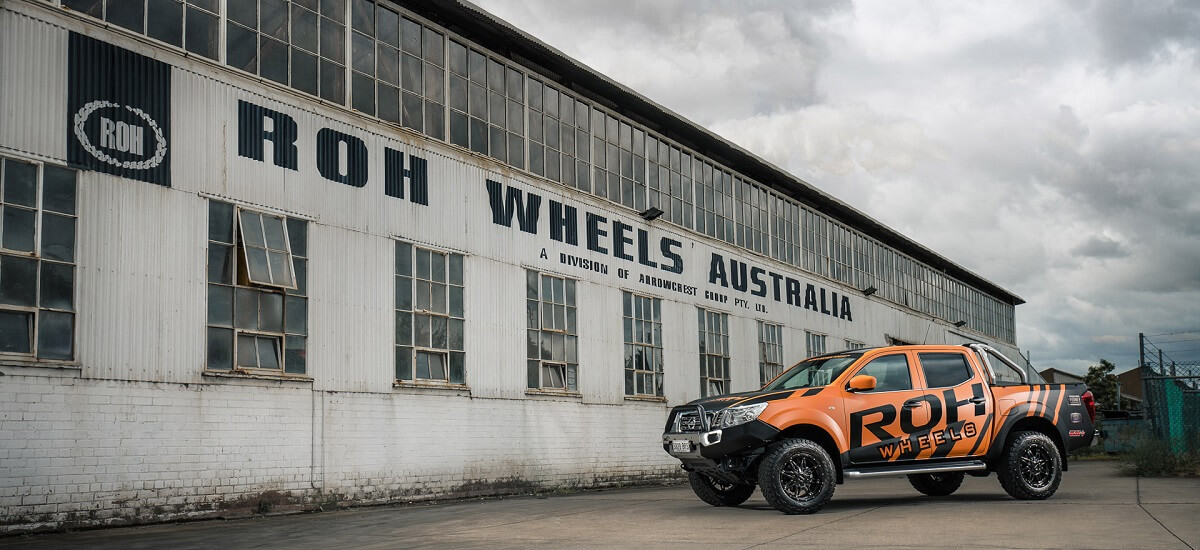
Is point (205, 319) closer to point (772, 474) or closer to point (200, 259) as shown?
point (200, 259)

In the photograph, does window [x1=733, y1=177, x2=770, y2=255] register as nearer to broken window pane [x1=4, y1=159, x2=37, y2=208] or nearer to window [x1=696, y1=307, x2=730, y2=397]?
window [x1=696, y1=307, x2=730, y2=397]

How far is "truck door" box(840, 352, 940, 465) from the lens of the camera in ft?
40.6

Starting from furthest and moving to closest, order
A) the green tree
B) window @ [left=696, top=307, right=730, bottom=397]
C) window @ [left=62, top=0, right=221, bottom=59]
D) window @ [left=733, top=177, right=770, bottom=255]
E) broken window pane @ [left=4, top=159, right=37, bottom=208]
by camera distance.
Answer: the green tree, window @ [left=733, top=177, right=770, bottom=255], window @ [left=696, top=307, right=730, bottom=397], window @ [left=62, top=0, right=221, bottom=59], broken window pane @ [left=4, top=159, right=37, bottom=208]

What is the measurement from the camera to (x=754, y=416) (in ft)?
39.3

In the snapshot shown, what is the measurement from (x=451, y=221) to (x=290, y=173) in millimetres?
3462

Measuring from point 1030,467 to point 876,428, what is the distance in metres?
2.17

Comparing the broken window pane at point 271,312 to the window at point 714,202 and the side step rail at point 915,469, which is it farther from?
the window at point 714,202

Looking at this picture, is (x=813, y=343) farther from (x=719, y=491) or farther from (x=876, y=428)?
(x=876, y=428)

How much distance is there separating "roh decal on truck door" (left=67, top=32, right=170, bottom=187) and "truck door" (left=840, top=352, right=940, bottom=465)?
8.53m

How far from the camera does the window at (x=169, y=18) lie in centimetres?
1284

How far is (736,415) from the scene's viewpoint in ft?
39.7

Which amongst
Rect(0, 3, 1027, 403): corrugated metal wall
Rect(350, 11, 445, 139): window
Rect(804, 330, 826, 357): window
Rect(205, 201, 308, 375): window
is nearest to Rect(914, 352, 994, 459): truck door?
Rect(0, 3, 1027, 403): corrugated metal wall

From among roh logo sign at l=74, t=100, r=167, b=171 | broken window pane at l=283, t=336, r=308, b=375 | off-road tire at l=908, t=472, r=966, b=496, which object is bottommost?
off-road tire at l=908, t=472, r=966, b=496

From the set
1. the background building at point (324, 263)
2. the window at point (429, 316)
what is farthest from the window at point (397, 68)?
the window at point (429, 316)
